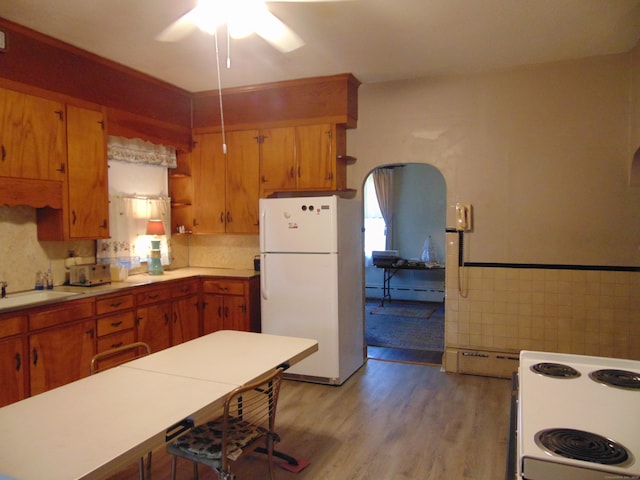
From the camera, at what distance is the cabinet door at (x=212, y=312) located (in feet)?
14.5

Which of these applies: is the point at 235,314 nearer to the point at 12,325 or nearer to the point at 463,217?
the point at 12,325

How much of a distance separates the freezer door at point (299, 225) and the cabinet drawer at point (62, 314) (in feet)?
4.75

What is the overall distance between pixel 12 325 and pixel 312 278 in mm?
2110

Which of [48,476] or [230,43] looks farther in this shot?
[230,43]

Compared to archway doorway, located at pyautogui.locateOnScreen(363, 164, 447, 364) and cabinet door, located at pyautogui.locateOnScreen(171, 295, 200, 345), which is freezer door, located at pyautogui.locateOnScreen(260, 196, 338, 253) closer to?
cabinet door, located at pyautogui.locateOnScreen(171, 295, 200, 345)

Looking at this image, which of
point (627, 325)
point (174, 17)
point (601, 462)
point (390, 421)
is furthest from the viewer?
point (627, 325)

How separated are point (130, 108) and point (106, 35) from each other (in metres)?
0.90

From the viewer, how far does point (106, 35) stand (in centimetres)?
322

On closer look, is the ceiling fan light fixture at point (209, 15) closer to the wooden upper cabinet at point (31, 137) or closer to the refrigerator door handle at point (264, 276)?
the wooden upper cabinet at point (31, 137)

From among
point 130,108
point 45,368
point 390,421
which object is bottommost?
point 390,421

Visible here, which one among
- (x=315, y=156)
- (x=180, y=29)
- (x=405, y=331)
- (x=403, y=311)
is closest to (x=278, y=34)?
(x=180, y=29)

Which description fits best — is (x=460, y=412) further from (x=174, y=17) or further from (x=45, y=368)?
(x=174, y=17)

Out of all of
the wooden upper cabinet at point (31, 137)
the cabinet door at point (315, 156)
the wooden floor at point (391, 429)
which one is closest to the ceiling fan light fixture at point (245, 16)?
the cabinet door at point (315, 156)

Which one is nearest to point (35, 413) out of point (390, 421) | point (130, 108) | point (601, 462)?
point (601, 462)
